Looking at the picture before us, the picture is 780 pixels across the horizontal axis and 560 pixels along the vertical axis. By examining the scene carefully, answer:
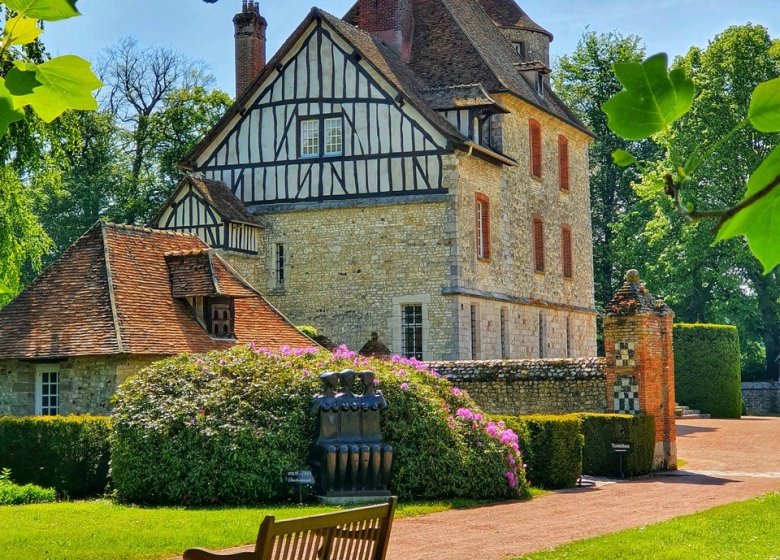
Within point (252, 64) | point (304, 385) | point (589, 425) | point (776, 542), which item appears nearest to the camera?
point (776, 542)

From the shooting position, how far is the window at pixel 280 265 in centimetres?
3003

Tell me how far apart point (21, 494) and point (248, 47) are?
1979 centimetres

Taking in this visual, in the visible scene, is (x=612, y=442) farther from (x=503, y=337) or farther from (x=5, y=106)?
(x=5, y=106)

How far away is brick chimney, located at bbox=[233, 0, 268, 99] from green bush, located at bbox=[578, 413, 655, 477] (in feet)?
54.5

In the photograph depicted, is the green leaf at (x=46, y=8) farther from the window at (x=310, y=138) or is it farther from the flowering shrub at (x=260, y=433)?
the window at (x=310, y=138)

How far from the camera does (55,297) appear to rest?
1991 centimetres

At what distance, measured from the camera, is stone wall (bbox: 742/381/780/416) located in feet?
133

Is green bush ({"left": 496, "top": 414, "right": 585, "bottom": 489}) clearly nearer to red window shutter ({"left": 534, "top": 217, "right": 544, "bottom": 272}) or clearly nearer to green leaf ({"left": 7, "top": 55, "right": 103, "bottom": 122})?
green leaf ({"left": 7, "top": 55, "right": 103, "bottom": 122})

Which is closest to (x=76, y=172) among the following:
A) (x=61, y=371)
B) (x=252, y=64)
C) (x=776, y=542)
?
(x=252, y=64)

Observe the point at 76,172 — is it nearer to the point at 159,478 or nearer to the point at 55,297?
the point at 55,297

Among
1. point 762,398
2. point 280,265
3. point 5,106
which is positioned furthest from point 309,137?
point 5,106

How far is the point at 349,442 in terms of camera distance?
14.5 metres

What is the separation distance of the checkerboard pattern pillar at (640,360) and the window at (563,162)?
15.3 metres

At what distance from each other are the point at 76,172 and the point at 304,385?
30655mm
